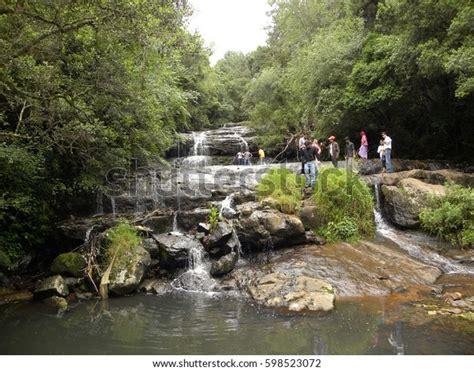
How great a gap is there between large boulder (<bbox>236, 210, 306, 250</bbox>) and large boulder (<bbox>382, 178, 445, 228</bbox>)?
4.08 metres

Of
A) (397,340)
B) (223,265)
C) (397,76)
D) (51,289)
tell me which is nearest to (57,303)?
(51,289)

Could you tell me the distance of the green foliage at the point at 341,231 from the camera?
37.1 feet

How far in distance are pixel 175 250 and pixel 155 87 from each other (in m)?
7.58

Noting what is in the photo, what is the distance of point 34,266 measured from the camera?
11.2 meters

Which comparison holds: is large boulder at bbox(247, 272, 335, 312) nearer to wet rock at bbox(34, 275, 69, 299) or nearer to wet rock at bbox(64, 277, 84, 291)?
wet rock at bbox(64, 277, 84, 291)

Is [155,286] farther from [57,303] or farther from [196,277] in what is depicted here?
[57,303]

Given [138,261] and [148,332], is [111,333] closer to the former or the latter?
[148,332]

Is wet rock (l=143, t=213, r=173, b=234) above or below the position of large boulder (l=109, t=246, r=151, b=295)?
above

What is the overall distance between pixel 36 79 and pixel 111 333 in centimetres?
585

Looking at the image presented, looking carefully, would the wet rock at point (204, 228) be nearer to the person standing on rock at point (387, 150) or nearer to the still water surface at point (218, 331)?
the still water surface at point (218, 331)

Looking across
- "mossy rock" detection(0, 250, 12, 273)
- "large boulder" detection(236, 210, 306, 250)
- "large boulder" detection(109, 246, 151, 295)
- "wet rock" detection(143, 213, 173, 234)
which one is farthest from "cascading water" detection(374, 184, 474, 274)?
"mossy rock" detection(0, 250, 12, 273)

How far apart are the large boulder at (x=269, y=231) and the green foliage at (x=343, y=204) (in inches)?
45.0

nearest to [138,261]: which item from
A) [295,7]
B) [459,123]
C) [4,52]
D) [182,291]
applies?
[182,291]

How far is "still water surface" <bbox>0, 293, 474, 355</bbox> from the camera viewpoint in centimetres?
585
